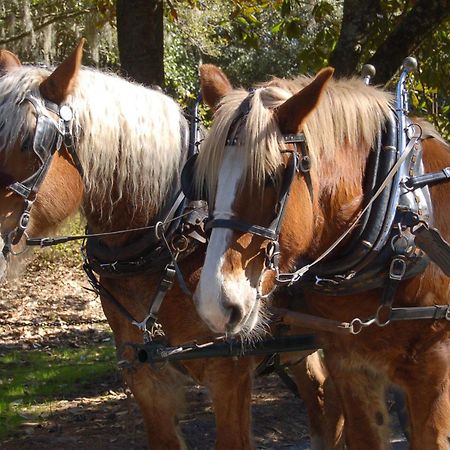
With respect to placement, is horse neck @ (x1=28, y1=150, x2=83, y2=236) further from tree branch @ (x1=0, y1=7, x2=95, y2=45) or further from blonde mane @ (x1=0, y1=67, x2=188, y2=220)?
tree branch @ (x1=0, y1=7, x2=95, y2=45)

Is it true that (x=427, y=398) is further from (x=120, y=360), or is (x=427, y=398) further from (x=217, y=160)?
(x=120, y=360)

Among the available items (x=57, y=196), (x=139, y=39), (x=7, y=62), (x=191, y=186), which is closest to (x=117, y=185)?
(x=57, y=196)

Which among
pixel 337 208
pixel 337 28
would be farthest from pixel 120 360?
Result: pixel 337 28

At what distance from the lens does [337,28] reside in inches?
277

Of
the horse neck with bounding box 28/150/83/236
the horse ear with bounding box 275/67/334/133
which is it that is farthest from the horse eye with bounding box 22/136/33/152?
the horse ear with bounding box 275/67/334/133

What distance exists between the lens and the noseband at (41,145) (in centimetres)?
Answer: 310

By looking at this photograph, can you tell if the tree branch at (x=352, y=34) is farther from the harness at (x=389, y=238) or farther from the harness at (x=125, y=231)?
the harness at (x=389, y=238)

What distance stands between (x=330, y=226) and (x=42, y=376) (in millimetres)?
4397

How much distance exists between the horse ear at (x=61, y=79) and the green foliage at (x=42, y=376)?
279cm

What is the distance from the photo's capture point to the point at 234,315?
2490mm

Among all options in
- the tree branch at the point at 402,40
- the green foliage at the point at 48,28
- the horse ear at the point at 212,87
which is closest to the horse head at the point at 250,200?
the horse ear at the point at 212,87

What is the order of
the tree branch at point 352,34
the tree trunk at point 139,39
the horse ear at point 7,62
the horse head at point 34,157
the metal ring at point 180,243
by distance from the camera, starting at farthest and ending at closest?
the tree trunk at point 139,39 → the tree branch at point 352,34 → the horse ear at point 7,62 → the metal ring at point 180,243 → the horse head at point 34,157

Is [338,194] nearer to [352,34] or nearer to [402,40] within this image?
[402,40]

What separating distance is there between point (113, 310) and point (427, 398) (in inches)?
61.6
